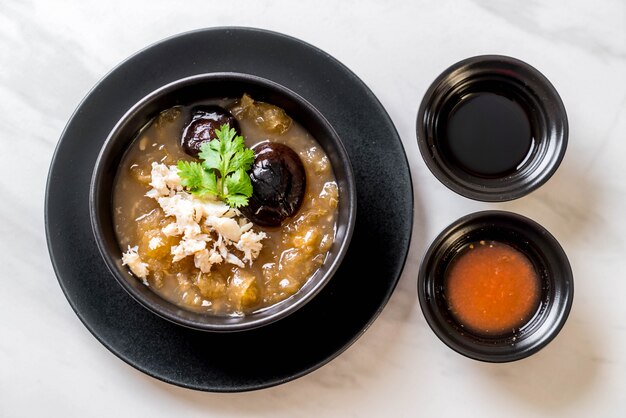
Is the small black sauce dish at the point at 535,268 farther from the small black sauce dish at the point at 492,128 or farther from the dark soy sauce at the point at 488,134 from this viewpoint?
the dark soy sauce at the point at 488,134

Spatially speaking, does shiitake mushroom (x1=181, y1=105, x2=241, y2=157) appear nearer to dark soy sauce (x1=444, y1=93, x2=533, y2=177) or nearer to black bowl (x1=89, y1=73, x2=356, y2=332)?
black bowl (x1=89, y1=73, x2=356, y2=332)

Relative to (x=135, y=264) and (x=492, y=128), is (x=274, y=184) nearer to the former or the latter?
(x=135, y=264)

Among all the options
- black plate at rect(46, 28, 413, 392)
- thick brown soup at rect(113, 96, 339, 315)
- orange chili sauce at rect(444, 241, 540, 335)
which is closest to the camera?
thick brown soup at rect(113, 96, 339, 315)

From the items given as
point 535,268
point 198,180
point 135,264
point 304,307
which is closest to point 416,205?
point 535,268

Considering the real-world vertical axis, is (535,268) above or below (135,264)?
above

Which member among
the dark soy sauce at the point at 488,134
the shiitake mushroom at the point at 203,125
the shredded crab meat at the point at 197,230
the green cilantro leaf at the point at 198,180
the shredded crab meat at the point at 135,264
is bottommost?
the shredded crab meat at the point at 135,264

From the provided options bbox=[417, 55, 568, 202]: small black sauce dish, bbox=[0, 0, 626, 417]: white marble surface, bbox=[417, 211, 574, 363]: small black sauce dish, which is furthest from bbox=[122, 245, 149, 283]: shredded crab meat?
bbox=[417, 55, 568, 202]: small black sauce dish

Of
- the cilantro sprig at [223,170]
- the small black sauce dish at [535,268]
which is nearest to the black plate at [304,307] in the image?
the small black sauce dish at [535,268]
